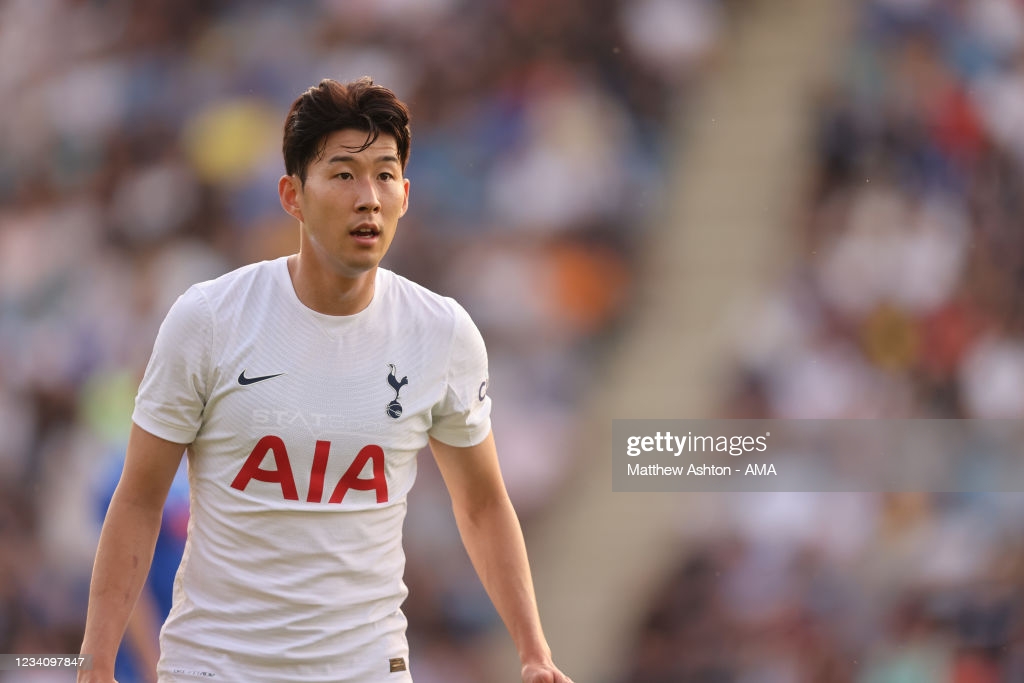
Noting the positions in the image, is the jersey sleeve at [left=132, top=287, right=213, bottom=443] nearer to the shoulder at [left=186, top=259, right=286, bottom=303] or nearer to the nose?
the shoulder at [left=186, top=259, right=286, bottom=303]

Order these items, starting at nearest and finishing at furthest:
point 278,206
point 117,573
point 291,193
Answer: point 117,573
point 291,193
point 278,206

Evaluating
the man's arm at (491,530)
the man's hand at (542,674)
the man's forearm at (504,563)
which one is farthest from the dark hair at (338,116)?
the man's hand at (542,674)

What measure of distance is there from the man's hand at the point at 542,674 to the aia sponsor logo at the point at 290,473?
19.1 inches

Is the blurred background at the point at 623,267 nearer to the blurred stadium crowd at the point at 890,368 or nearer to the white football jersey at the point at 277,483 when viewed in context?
the blurred stadium crowd at the point at 890,368

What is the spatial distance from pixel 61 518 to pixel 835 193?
160 inches

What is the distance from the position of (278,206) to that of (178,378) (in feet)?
14.2

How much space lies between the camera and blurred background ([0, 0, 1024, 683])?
5.98 metres

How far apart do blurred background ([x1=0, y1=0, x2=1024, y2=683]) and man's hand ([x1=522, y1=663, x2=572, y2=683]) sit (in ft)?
11.1

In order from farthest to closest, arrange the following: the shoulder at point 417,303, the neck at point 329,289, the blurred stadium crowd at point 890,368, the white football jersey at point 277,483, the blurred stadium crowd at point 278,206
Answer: the blurred stadium crowd at point 278,206
the blurred stadium crowd at point 890,368
the shoulder at point 417,303
the neck at point 329,289
the white football jersey at point 277,483

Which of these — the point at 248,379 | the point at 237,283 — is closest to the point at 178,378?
the point at 248,379

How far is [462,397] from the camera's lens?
276cm

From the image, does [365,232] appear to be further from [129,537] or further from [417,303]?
[129,537]

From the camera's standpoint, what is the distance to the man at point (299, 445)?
2.51m

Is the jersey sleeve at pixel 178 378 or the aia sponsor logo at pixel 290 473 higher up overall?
the jersey sleeve at pixel 178 378
